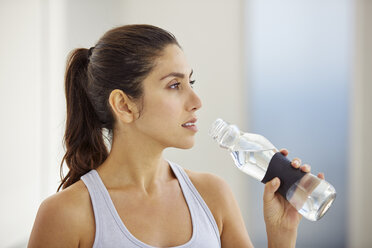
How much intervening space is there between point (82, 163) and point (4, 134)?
0.72m

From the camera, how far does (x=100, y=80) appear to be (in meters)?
0.98

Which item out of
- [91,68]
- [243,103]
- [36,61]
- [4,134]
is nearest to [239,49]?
[243,103]

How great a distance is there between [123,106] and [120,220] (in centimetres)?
26

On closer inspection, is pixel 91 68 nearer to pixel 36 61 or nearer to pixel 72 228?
pixel 72 228

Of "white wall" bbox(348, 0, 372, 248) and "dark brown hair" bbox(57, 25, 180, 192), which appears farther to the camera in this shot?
"white wall" bbox(348, 0, 372, 248)

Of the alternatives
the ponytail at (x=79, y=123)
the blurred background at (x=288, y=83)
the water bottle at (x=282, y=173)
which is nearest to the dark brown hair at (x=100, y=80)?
the ponytail at (x=79, y=123)

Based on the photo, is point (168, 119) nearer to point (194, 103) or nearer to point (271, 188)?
point (194, 103)

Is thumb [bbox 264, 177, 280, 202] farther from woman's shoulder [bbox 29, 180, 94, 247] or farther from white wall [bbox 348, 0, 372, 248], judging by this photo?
white wall [bbox 348, 0, 372, 248]

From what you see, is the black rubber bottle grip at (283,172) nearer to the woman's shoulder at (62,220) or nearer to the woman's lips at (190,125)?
the woman's lips at (190,125)

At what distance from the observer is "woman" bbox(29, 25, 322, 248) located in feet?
2.95

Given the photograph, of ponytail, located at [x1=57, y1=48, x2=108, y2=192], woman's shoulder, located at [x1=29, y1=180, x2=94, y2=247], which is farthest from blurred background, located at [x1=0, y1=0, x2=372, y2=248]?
woman's shoulder, located at [x1=29, y1=180, x2=94, y2=247]

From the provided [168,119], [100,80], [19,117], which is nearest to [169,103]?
[168,119]

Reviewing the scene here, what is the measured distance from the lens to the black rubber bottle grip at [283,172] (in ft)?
2.78

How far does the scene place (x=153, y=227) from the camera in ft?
3.11
